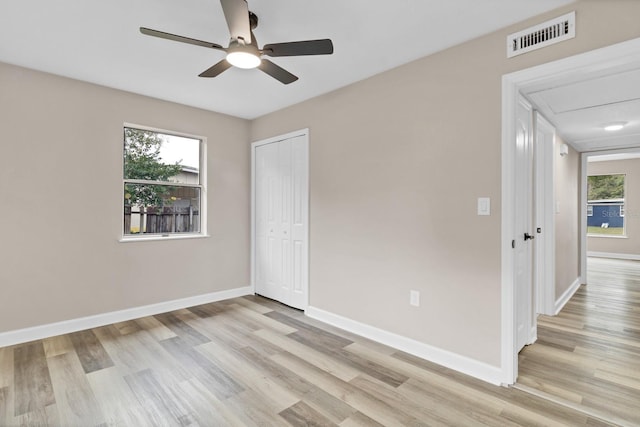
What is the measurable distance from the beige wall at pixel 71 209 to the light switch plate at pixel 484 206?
11.2ft

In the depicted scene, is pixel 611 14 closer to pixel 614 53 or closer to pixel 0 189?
pixel 614 53

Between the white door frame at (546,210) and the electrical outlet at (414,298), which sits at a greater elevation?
the white door frame at (546,210)

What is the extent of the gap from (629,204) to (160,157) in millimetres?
10049

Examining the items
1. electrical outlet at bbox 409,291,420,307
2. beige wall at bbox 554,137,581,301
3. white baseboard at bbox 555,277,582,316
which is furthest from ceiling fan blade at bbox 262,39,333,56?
white baseboard at bbox 555,277,582,316

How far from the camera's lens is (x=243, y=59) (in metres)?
2.14

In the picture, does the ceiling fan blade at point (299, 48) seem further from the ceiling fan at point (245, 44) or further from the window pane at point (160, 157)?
the window pane at point (160, 157)

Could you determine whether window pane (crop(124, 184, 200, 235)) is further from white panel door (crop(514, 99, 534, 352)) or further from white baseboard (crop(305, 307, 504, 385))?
white panel door (crop(514, 99, 534, 352))

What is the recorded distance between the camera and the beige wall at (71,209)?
9.91 feet

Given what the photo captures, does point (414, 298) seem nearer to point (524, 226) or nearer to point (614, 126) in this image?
point (524, 226)

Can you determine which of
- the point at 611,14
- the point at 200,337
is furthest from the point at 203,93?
the point at 611,14

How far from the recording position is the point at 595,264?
7098 mm

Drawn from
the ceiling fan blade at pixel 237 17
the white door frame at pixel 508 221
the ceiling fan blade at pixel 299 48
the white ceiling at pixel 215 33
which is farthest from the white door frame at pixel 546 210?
the ceiling fan blade at pixel 237 17

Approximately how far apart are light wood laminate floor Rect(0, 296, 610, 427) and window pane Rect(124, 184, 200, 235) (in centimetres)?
123

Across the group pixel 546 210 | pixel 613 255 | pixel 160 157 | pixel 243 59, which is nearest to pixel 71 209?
pixel 160 157
